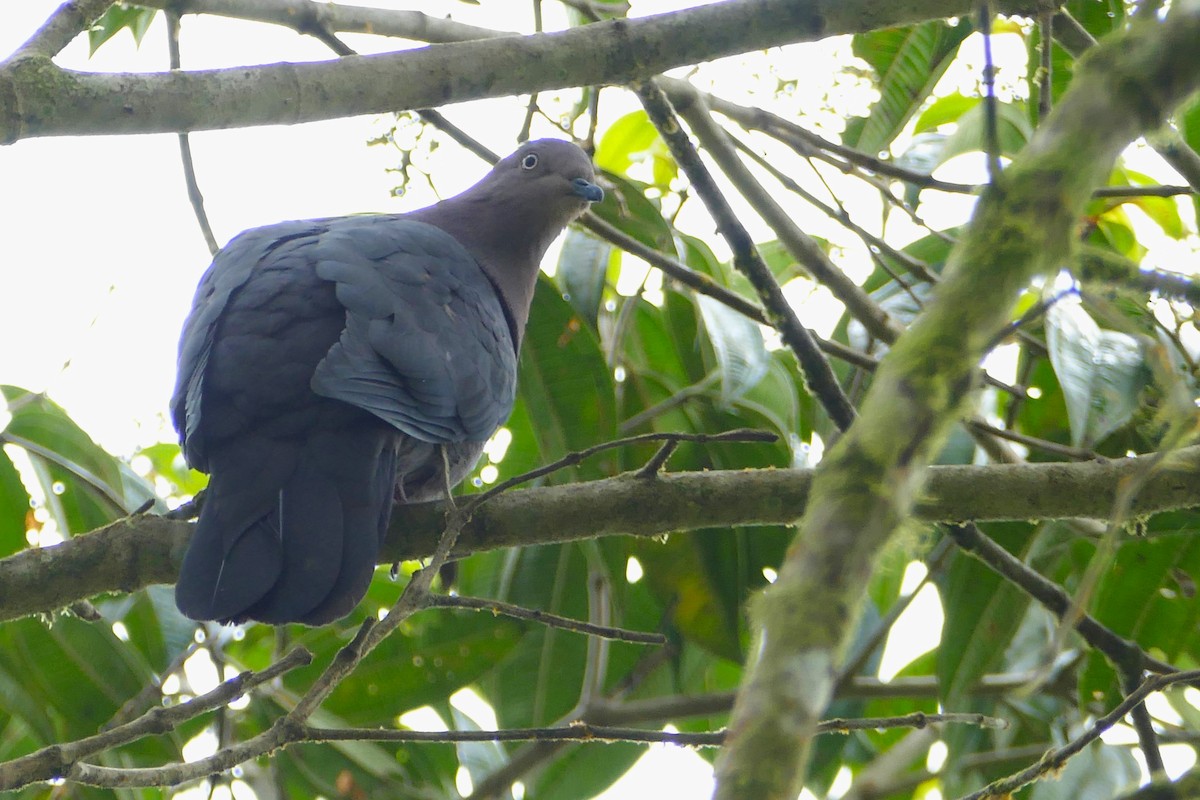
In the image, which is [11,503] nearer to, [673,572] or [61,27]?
[61,27]

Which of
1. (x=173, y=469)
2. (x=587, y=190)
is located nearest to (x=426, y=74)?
(x=587, y=190)

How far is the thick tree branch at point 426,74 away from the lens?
198 cm

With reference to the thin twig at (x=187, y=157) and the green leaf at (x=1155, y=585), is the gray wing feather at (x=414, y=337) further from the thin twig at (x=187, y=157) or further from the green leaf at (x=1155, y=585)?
the green leaf at (x=1155, y=585)

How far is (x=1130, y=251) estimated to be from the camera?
148 inches

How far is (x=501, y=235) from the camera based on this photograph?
375cm

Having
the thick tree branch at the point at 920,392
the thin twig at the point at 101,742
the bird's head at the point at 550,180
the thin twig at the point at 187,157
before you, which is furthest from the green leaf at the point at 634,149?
the thick tree branch at the point at 920,392

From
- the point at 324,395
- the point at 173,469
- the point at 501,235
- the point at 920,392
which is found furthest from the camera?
the point at 173,469

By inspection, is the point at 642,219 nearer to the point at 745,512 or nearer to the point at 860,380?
the point at 860,380

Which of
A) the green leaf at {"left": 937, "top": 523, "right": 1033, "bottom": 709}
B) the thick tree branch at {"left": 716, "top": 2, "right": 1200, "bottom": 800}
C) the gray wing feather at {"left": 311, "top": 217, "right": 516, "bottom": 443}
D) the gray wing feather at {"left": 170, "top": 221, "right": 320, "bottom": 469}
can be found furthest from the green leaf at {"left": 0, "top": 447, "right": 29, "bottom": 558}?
the thick tree branch at {"left": 716, "top": 2, "right": 1200, "bottom": 800}

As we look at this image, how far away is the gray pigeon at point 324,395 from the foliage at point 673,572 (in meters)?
0.28

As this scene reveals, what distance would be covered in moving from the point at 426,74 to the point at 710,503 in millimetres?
920

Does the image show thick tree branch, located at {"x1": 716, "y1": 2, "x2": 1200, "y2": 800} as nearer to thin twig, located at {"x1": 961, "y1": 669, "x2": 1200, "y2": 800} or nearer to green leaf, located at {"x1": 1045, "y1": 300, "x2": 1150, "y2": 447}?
thin twig, located at {"x1": 961, "y1": 669, "x2": 1200, "y2": 800}

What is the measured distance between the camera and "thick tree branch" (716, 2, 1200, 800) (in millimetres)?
882

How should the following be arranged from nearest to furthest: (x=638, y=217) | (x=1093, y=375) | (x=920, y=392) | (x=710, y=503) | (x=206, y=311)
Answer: (x=920, y=392) → (x=710, y=503) → (x=1093, y=375) → (x=206, y=311) → (x=638, y=217)
